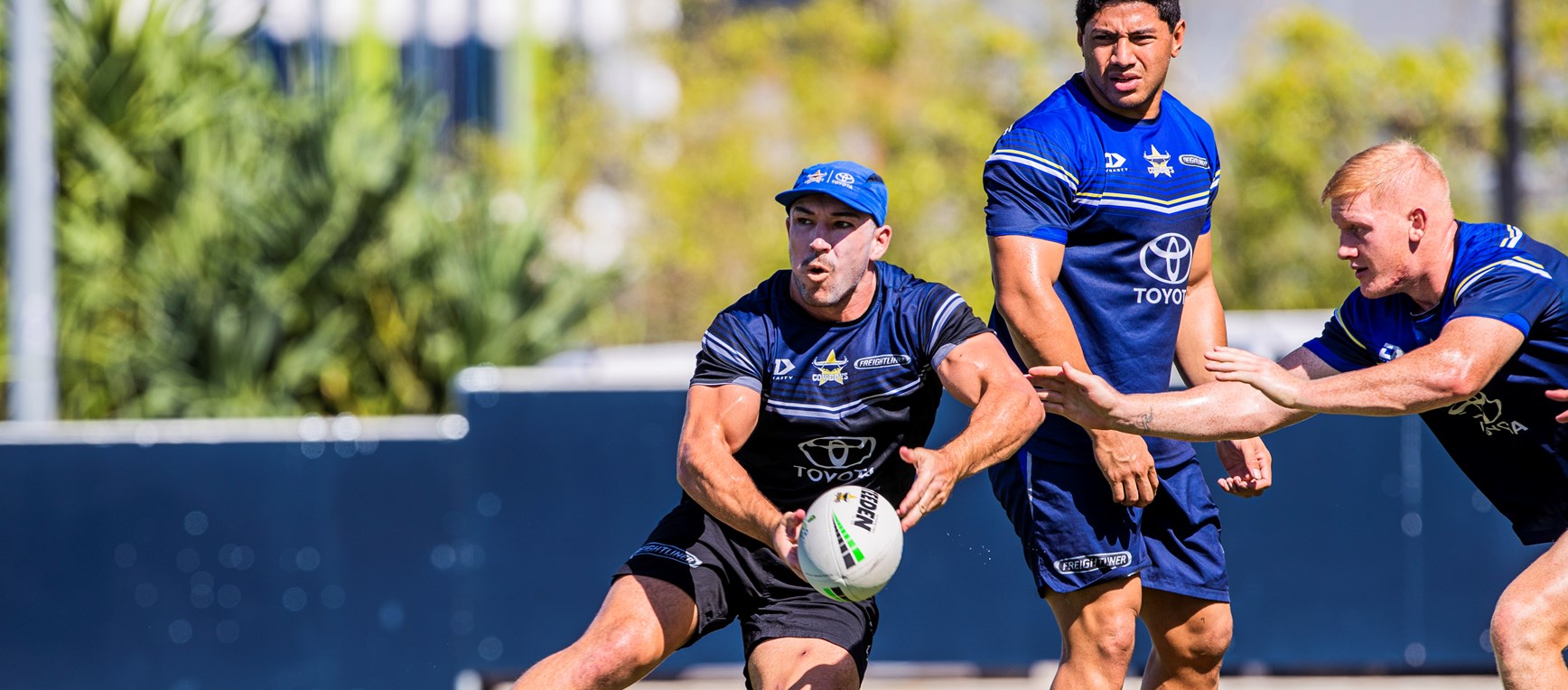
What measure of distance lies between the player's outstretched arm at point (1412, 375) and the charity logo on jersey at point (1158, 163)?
2.00 feet

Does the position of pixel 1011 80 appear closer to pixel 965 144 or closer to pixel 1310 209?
pixel 965 144

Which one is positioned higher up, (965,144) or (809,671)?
(965,144)

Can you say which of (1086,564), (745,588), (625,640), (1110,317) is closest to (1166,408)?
(1110,317)

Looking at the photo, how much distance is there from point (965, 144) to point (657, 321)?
528 cm

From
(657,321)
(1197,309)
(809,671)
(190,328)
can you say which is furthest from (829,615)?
(657,321)

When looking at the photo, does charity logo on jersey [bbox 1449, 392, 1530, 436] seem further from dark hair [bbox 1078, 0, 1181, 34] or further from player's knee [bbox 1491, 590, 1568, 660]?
dark hair [bbox 1078, 0, 1181, 34]

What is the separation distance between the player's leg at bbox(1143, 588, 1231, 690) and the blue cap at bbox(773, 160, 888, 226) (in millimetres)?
1426

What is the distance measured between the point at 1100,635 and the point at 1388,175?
5.05 feet

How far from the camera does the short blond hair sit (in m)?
4.75

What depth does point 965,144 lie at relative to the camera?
19.9m

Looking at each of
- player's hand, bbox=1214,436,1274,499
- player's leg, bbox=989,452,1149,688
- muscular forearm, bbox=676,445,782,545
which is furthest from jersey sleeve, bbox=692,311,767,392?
player's hand, bbox=1214,436,1274,499

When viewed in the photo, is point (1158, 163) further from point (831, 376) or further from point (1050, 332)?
point (831, 376)

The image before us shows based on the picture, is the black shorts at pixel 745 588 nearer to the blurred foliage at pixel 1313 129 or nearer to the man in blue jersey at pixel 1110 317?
the man in blue jersey at pixel 1110 317

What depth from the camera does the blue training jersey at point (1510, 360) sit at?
466 centimetres
